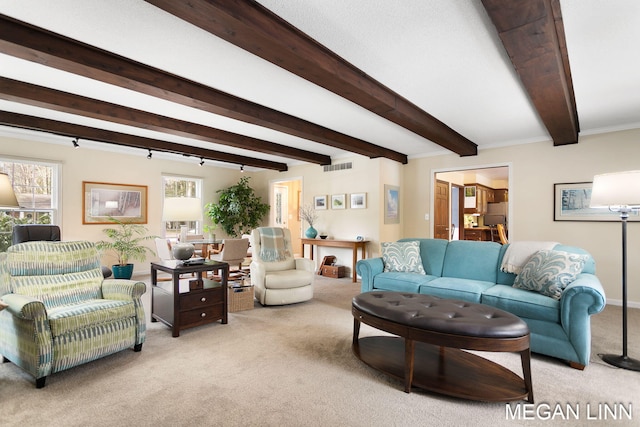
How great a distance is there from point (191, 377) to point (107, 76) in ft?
7.83

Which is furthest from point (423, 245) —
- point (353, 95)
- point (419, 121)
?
point (353, 95)

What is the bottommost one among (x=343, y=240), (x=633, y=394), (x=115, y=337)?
(x=633, y=394)

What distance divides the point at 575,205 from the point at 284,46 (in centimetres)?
475

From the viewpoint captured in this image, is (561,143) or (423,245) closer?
(423,245)

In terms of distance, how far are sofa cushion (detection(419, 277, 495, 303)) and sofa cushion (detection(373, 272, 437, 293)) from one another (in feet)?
0.30

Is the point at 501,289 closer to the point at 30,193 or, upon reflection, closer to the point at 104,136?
the point at 104,136

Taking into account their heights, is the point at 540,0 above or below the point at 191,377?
above

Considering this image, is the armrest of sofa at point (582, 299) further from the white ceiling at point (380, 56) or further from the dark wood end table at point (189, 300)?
the dark wood end table at point (189, 300)

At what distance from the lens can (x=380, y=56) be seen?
2.57m

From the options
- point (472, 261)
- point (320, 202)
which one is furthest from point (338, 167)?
point (472, 261)

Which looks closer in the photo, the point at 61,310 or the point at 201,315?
the point at 61,310

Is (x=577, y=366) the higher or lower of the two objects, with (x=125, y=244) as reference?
lower

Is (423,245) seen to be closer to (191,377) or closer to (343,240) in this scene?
(343,240)

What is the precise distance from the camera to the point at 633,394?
2.20 m
